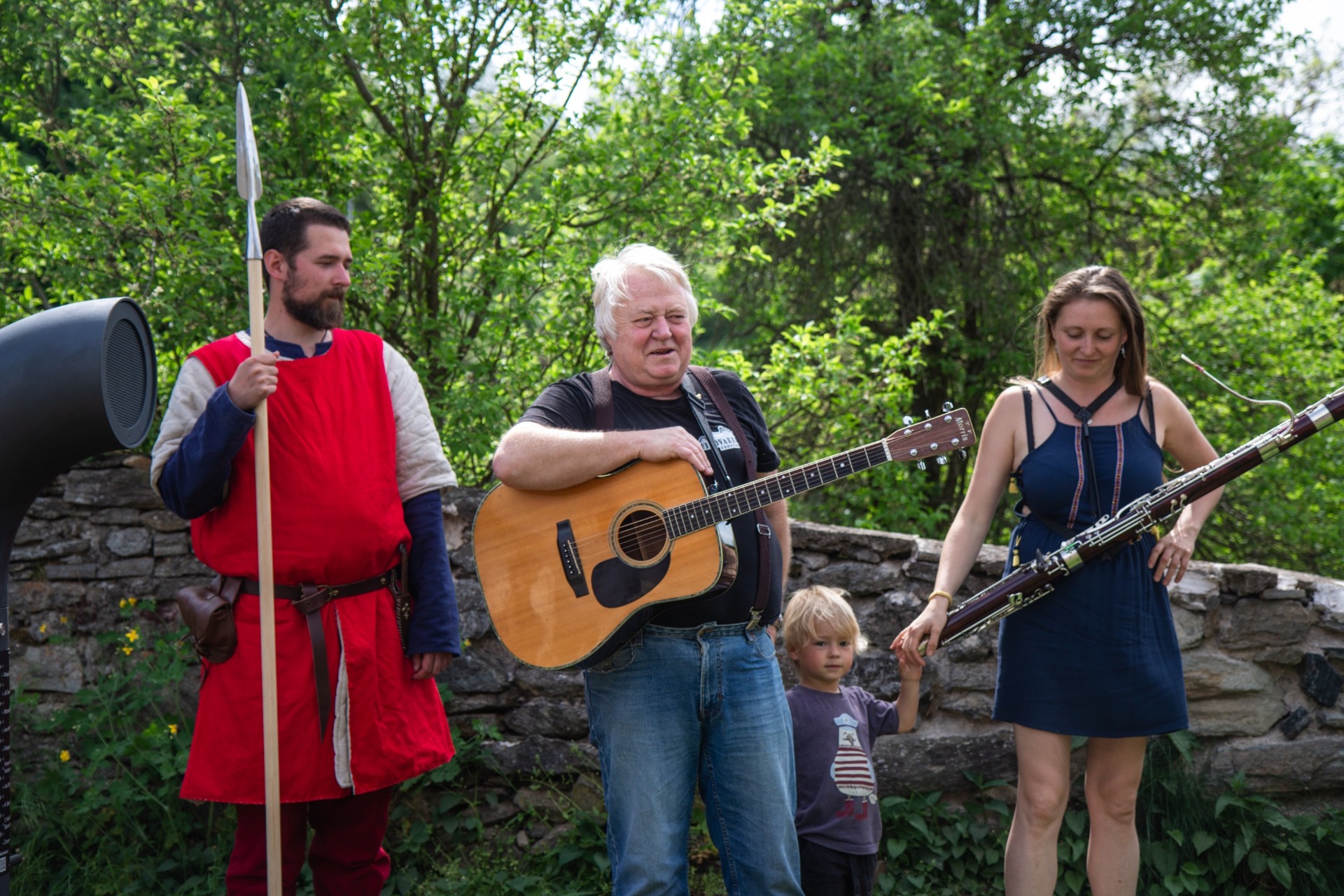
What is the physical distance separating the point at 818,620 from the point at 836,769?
0.41 m

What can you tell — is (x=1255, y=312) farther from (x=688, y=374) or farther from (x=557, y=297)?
(x=688, y=374)

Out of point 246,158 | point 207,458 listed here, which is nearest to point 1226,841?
point 207,458

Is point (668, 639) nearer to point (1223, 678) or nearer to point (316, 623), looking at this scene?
point (316, 623)

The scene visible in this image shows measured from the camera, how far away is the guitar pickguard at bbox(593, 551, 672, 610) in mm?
2455

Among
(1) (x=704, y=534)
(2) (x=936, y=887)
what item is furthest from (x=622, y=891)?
(2) (x=936, y=887)

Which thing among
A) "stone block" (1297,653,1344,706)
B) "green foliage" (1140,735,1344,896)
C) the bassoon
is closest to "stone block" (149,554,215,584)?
the bassoon

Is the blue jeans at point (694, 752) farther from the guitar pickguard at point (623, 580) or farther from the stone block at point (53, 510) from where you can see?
the stone block at point (53, 510)

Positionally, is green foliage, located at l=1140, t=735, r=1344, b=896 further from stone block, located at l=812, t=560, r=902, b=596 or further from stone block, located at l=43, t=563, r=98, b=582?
stone block, located at l=43, t=563, r=98, b=582

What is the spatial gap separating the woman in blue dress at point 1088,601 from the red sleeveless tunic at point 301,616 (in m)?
1.36

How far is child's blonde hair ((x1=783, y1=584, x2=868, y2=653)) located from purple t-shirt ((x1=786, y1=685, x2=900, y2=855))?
6.2 inches

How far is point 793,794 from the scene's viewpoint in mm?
2643

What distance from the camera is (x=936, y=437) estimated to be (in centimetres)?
257

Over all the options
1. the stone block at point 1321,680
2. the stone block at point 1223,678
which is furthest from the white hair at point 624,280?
the stone block at point 1321,680

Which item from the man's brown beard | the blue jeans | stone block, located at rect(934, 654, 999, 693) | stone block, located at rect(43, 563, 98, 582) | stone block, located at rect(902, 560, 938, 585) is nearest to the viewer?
the blue jeans
